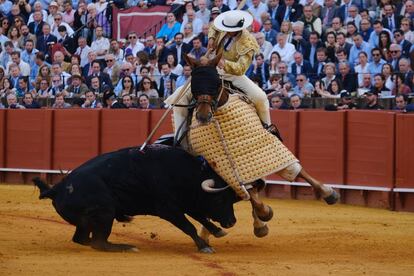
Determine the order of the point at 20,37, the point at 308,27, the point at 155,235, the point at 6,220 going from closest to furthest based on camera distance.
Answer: the point at 155,235 < the point at 6,220 < the point at 308,27 < the point at 20,37

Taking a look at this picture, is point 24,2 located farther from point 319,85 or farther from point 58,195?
point 58,195

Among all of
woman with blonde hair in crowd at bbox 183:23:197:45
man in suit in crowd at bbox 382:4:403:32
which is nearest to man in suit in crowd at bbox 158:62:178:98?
woman with blonde hair in crowd at bbox 183:23:197:45

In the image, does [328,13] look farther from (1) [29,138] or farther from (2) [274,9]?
(1) [29,138]

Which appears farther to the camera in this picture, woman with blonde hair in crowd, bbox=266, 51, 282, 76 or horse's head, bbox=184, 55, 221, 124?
woman with blonde hair in crowd, bbox=266, 51, 282, 76

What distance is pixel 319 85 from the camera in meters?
15.8

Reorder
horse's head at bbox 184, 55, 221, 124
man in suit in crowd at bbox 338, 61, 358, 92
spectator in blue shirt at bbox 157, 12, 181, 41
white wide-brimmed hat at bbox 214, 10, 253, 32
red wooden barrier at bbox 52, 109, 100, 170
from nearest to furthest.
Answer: horse's head at bbox 184, 55, 221, 124, white wide-brimmed hat at bbox 214, 10, 253, 32, man in suit in crowd at bbox 338, 61, 358, 92, red wooden barrier at bbox 52, 109, 100, 170, spectator in blue shirt at bbox 157, 12, 181, 41

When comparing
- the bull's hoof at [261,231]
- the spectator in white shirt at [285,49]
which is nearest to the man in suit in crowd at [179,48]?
the spectator in white shirt at [285,49]

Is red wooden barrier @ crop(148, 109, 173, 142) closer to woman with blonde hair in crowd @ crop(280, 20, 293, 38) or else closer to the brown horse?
woman with blonde hair in crowd @ crop(280, 20, 293, 38)

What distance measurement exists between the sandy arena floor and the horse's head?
1231 mm

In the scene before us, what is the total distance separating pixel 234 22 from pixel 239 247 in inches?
81.6

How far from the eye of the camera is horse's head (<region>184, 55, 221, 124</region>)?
9.40 meters

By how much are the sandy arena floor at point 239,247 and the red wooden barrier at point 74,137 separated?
3.38m

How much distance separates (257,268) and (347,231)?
2.97 metres

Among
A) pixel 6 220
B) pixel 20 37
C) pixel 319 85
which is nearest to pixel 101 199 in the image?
pixel 6 220
